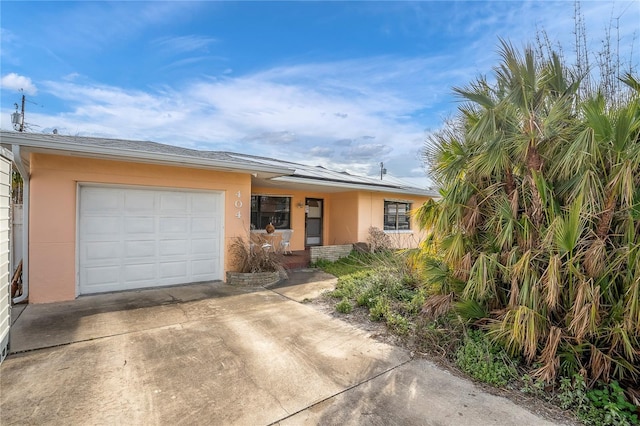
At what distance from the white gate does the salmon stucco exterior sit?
73.8 inches

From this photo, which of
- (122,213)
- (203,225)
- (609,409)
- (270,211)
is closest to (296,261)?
(270,211)

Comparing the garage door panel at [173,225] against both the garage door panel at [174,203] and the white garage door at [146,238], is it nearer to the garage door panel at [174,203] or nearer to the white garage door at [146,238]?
the white garage door at [146,238]

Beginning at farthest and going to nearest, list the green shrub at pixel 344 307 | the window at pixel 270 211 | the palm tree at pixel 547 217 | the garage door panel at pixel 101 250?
the window at pixel 270 211 < the garage door panel at pixel 101 250 < the green shrub at pixel 344 307 < the palm tree at pixel 547 217

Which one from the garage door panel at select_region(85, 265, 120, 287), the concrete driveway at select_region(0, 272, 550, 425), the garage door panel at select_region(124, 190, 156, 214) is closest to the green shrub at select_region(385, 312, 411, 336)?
the concrete driveway at select_region(0, 272, 550, 425)

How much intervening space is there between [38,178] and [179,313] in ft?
12.6

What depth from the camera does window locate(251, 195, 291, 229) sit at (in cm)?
1194

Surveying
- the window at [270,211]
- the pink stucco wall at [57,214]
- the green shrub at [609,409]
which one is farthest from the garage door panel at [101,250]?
the green shrub at [609,409]

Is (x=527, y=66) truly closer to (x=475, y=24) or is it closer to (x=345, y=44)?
(x=475, y=24)

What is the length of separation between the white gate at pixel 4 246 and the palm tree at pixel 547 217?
5603 millimetres

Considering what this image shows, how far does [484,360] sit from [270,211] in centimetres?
980

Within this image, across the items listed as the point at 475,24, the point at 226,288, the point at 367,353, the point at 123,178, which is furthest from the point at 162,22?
the point at 367,353

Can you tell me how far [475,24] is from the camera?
6.61 metres

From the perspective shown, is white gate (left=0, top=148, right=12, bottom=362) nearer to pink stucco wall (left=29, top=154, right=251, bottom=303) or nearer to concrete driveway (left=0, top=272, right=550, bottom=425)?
concrete driveway (left=0, top=272, right=550, bottom=425)

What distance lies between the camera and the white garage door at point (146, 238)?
6539 millimetres
